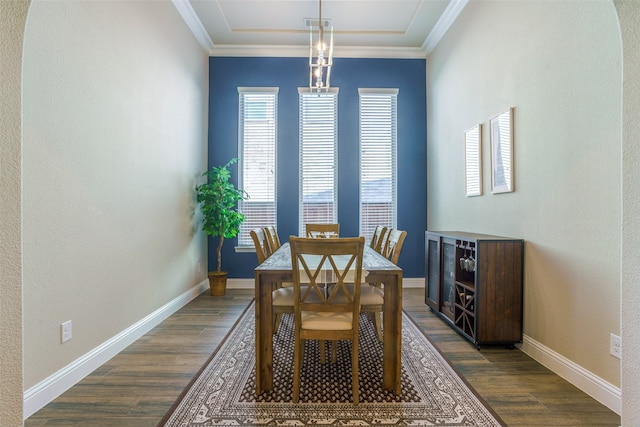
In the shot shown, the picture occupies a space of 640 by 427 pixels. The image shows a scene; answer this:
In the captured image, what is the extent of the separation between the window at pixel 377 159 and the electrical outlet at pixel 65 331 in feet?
11.8

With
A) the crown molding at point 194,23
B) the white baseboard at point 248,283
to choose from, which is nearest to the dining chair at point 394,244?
the white baseboard at point 248,283

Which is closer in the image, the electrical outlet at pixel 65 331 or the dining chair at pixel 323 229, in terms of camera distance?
the electrical outlet at pixel 65 331

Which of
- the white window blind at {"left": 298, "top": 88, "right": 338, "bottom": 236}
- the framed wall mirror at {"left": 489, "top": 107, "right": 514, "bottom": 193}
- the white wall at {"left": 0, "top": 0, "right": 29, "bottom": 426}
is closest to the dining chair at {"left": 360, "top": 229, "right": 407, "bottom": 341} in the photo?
the framed wall mirror at {"left": 489, "top": 107, "right": 514, "bottom": 193}

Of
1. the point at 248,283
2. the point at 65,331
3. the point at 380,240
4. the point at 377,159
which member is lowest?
the point at 248,283

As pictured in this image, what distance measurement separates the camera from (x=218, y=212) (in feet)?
13.9

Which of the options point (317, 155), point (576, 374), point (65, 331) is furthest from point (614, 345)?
point (317, 155)

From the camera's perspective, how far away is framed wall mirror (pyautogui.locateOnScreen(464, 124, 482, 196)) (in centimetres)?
329

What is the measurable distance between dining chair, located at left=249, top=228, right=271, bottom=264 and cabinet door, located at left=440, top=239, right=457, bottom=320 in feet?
6.01

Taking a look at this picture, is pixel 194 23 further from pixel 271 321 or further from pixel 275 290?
pixel 271 321

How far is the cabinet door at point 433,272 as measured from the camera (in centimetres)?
340

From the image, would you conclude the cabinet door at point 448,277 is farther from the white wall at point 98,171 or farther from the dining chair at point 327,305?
the white wall at point 98,171

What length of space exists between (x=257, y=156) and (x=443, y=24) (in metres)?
3.11

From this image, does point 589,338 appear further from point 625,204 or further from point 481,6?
point 481,6

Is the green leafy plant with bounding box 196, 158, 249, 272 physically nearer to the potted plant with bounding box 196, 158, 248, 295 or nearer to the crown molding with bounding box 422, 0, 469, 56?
the potted plant with bounding box 196, 158, 248, 295
